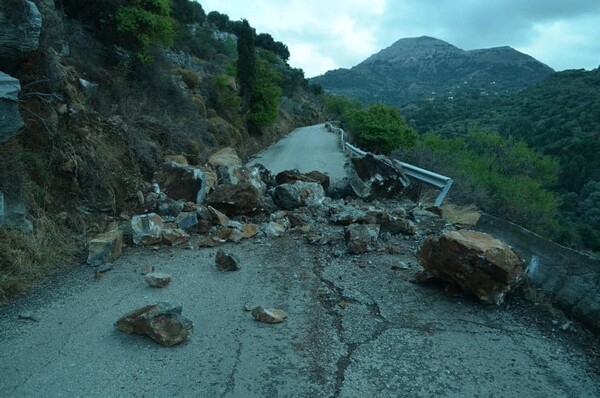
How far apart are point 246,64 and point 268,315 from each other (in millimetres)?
26770

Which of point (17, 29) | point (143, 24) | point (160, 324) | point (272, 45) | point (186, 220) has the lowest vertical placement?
point (186, 220)

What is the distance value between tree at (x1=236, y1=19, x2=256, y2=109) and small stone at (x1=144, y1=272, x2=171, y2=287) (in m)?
25.2

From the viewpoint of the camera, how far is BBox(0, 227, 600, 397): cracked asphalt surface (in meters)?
2.96

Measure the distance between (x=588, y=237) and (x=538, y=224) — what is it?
17.1 meters

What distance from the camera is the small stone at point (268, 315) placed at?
390 centimetres

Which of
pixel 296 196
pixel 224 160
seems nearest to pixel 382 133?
pixel 224 160

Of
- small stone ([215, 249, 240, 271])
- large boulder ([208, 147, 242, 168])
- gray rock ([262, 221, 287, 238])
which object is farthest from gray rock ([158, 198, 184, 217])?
large boulder ([208, 147, 242, 168])

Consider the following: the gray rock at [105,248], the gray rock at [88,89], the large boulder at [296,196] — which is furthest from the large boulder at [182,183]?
the gray rock at [88,89]

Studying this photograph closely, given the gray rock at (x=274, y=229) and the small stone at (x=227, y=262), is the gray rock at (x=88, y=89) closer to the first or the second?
the gray rock at (x=274, y=229)

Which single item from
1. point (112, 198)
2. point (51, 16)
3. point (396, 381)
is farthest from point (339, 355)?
point (51, 16)

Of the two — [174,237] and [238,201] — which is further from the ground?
[238,201]

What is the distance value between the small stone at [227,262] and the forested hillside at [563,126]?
44.5 ft

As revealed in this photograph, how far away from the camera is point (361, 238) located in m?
6.11

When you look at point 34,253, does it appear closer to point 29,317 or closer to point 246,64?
point 29,317
